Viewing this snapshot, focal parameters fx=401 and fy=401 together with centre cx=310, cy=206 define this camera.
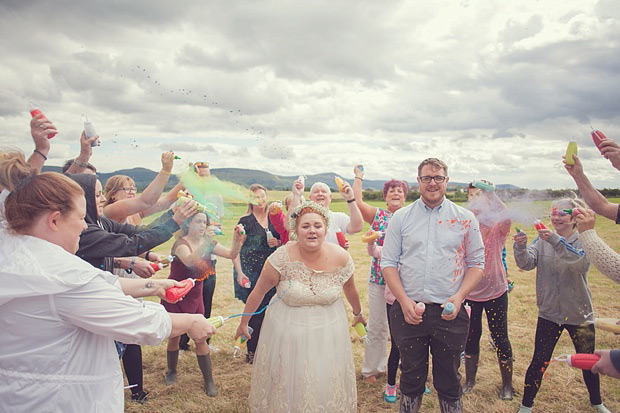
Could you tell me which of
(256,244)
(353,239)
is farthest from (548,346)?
(353,239)

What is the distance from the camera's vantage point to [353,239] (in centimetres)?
2194

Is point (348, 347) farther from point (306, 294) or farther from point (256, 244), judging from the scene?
point (256, 244)

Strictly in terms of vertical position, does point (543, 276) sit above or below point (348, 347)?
above

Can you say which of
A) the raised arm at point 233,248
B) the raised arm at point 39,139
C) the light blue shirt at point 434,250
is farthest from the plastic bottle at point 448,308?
the raised arm at point 39,139

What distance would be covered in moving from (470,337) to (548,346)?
901mm

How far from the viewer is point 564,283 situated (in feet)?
14.5

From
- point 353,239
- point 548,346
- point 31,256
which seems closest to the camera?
point 31,256

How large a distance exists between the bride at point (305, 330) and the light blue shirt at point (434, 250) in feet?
1.98

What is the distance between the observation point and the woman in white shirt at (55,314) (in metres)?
1.99

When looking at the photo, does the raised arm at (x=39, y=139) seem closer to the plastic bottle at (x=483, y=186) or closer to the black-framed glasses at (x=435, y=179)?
the black-framed glasses at (x=435, y=179)

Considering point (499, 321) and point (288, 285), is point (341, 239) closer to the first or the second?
point (288, 285)

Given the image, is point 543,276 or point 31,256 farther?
point 543,276

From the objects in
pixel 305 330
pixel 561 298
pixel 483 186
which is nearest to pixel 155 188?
pixel 305 330

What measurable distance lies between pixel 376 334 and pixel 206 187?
302cm
